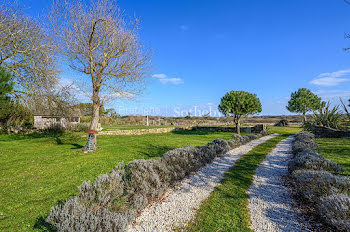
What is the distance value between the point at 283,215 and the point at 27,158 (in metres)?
12.1

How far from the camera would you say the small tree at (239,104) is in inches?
959

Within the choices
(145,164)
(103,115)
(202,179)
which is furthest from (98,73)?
(103,115)

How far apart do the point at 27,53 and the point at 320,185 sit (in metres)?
10.6

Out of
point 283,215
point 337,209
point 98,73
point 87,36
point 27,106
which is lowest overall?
point 283,215

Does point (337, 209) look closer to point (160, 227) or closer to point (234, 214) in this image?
point (234, 214)

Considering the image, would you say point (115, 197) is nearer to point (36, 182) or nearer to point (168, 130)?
point (36, 182)

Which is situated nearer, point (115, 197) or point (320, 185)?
point (115, 197)

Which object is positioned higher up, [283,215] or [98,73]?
[98,73]

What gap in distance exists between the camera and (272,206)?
4.41 meters

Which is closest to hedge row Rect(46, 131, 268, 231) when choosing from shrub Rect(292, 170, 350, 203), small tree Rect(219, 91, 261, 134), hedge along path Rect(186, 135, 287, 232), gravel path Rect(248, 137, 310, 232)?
hedge along path Rect(186, 135, 287, 232)

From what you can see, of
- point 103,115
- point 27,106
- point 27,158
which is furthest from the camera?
point 103,115

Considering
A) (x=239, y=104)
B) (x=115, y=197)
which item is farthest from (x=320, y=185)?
(x=239, y=104)

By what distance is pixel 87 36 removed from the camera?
35.2 feet

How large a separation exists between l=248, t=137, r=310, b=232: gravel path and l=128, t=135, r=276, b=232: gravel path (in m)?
1.31
